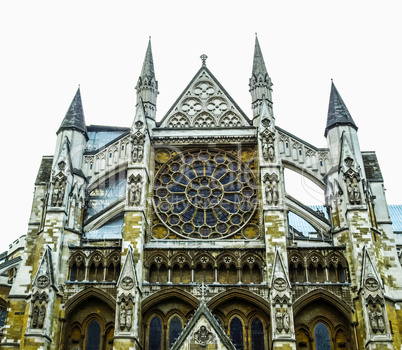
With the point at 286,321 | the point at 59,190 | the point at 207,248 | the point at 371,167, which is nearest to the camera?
the point at 286,321

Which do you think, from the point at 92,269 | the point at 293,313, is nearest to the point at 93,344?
the point at 92,269

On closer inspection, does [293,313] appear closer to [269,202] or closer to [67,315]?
[269,202]

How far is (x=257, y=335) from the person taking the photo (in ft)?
73.8

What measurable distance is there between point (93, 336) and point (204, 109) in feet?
40.6

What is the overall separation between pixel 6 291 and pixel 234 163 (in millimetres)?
13068

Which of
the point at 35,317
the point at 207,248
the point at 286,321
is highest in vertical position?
the point at 207,248

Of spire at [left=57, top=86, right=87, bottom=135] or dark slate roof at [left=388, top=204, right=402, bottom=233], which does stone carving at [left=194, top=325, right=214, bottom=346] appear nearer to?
spire at [left=57, top=86, right=87, bottom=135]

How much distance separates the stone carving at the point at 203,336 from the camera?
20625 millimetres

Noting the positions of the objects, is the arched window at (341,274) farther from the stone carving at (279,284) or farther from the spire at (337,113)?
the spire at (337,113)

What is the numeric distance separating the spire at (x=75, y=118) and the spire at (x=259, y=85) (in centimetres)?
848

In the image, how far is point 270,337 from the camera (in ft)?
72.8

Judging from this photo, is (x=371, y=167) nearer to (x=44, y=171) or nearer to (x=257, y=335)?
(x=257, y=335)

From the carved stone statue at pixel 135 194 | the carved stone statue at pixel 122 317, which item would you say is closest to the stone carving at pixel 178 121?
the carved stone statue at pixel 135 194

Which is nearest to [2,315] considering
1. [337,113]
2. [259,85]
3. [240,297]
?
[240,297]
